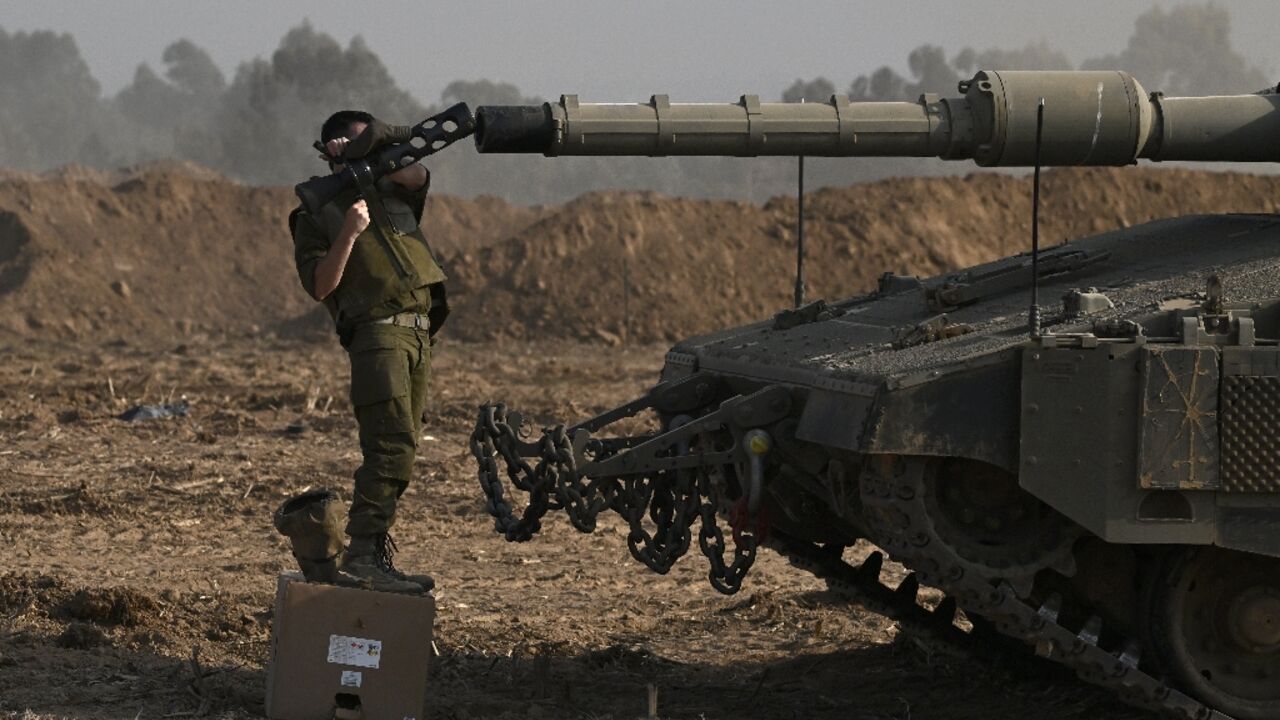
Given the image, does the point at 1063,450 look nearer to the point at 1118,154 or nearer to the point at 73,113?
the point at 1118,154

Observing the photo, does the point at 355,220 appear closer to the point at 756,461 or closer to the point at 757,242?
the point at 756,461

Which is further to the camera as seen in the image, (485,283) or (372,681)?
(485,283)

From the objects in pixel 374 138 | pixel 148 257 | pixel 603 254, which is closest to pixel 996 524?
pixel 374 138

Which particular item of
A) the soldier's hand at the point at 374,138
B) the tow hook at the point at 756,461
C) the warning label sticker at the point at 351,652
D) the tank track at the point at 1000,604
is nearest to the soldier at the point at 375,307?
the soldier's hand at the point at 374,138

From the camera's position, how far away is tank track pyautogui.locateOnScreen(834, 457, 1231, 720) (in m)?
6.93

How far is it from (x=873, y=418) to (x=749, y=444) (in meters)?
0.68

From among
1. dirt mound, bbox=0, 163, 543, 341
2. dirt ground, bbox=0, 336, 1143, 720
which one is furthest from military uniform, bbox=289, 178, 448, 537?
dirt mound, bbox=0, 163, 543, 341

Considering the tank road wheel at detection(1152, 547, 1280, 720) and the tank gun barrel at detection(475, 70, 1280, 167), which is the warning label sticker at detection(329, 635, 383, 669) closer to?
the tank gun barrel at detection(475, 70, 1280, 167)

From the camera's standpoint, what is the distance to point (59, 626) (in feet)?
28.7

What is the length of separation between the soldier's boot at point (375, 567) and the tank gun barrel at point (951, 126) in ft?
4.93

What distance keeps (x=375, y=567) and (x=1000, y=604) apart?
2.26 m

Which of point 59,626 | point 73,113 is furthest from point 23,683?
point 73,113

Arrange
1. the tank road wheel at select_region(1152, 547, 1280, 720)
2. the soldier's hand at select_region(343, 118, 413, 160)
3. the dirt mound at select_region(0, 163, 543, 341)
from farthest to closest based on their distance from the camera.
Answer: the dirt mound at select_region(0, 163, 543, 341), the soldier's hand at select_region(343, 118, 413, 160), the tank road wheel at select_region(1152, 547, 1280, 720)

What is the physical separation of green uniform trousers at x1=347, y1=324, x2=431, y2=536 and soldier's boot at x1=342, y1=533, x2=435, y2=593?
0.15 ft
